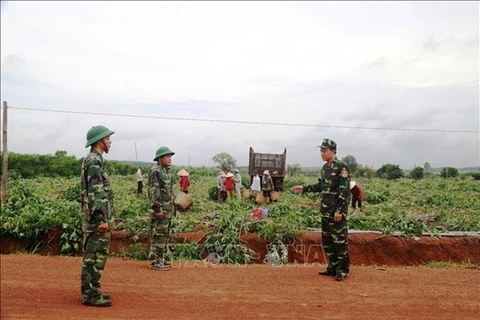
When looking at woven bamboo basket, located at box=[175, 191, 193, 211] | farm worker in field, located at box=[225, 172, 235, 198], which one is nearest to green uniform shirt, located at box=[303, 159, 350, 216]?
woven bamboo basket, located at box=[175, 191, 193, 211]

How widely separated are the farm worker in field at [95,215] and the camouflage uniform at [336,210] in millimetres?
3069

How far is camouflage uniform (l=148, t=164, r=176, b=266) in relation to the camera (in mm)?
7012

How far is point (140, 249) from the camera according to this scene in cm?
857

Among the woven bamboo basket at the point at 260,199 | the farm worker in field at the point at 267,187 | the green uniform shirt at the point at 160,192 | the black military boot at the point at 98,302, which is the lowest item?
the black military boot at the point at 98,302

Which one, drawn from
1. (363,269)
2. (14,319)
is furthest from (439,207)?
(14,319)

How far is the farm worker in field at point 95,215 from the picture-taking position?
16.2 ft

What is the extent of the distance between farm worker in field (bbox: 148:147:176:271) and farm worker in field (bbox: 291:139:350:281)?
6.31 feet

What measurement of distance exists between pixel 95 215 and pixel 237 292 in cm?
197

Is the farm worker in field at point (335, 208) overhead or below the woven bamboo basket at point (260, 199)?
overhead

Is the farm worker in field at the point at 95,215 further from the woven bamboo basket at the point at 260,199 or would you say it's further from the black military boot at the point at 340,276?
the woven bamboo basket at the point at 260,199

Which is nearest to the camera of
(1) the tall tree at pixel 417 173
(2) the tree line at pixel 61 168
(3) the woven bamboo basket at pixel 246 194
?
(3) the woven bamboo basket at pixel 246 194

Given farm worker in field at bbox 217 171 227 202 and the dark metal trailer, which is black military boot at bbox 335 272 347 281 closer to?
farm worker in field at bbox 217 171 227 202

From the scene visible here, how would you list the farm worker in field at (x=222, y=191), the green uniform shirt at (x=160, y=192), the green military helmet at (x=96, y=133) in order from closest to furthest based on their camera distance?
1. the green military helmet at (x=96, y=133)
2. the green uniform shirt at (x=160, y=192)
3. the farm worker in field at (x=222, y=191)

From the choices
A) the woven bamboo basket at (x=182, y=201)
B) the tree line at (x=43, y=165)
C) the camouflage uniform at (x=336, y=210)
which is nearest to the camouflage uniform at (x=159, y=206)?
the camouflage uniform at (x=336, y=210)
